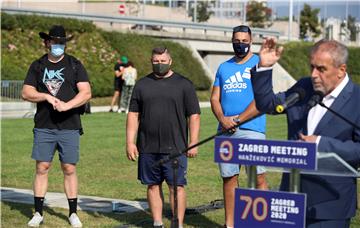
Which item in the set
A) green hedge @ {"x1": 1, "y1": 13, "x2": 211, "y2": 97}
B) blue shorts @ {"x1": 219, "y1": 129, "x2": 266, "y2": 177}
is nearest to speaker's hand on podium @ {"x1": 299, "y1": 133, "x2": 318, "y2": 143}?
blue shorts @ {"x1": 219, "y1": 129, "x2": 266, "y2": 177}

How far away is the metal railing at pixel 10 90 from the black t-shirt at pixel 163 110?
63.4ft

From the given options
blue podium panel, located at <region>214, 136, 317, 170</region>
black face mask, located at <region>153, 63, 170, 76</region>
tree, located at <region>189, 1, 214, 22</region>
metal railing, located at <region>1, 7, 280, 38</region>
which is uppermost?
tree, located at <region>189, 1, 214, 22</region>

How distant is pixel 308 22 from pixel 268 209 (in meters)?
77.5

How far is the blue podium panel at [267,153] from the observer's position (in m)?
4.27

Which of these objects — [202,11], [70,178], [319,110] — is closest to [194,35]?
[202,11]

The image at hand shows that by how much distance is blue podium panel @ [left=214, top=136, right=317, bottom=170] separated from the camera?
427 cm

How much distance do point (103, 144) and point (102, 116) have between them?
8.27 m

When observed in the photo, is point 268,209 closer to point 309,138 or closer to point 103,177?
point 309,138

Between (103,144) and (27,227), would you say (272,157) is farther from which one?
(103,144)

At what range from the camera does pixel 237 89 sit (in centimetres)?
827

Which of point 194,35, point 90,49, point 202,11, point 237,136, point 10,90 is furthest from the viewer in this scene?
point 202,11

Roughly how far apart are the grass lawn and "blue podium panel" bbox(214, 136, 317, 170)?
4.54 m

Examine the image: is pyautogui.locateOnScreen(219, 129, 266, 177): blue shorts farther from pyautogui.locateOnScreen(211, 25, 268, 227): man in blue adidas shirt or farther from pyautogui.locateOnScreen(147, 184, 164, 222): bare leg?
Answer: pyautogui.locateOnScreen(147, 184, 164, 222): bare leg

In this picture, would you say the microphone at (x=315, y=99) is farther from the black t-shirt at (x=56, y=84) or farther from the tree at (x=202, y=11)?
the tree at (x=202, y=11)
